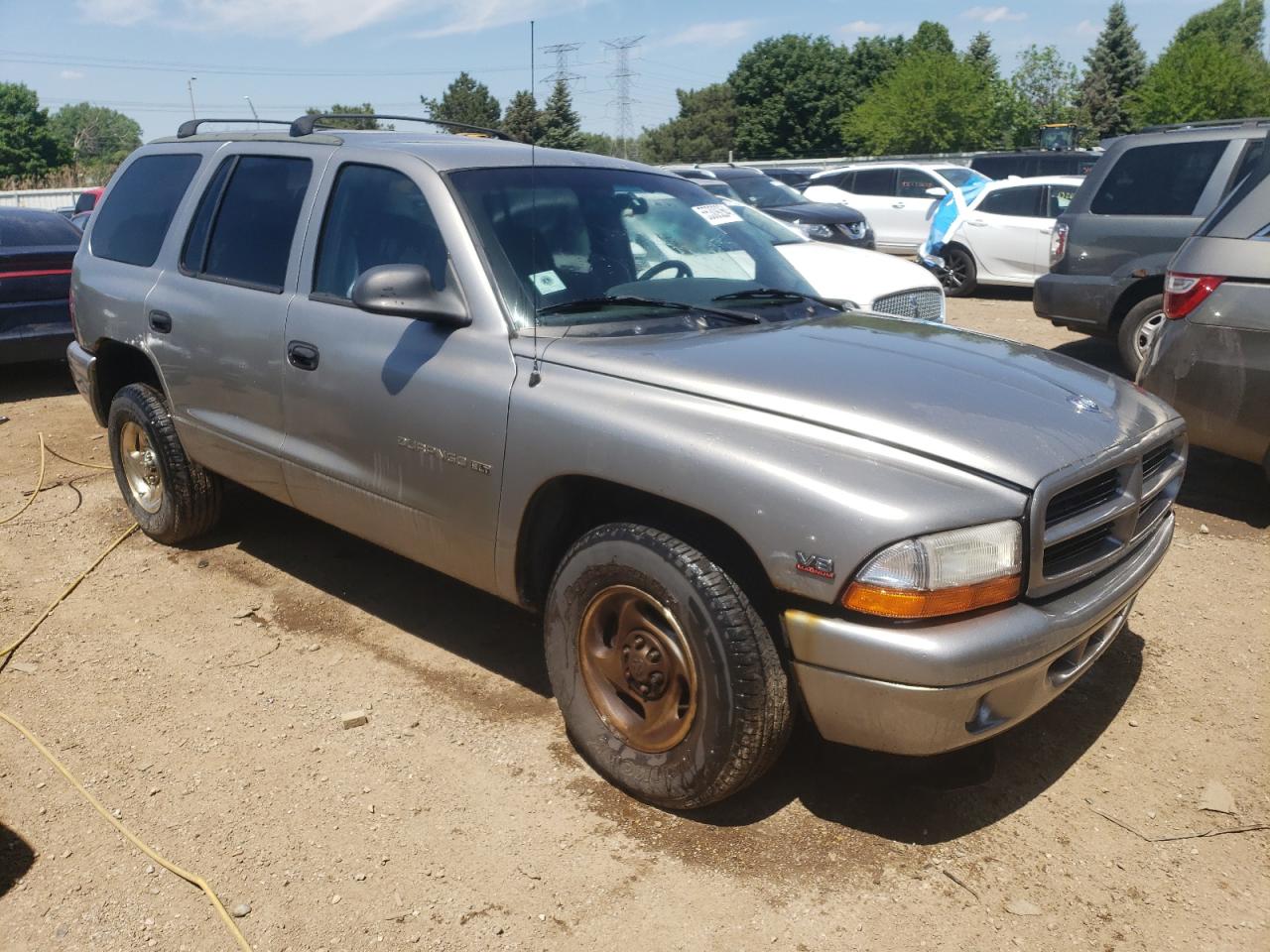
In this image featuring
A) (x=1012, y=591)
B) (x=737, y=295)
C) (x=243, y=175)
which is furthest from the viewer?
(x=243, y=175)

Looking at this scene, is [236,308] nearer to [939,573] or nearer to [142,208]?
[142,208]

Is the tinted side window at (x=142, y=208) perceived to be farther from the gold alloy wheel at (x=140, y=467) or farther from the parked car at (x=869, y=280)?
the parked car at (x=869, y=280)

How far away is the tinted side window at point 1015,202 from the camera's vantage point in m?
13.0

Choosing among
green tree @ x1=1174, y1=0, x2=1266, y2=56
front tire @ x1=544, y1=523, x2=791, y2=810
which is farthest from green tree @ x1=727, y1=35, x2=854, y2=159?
front tire @ x1=544, y1=523, x2=791, y2=810

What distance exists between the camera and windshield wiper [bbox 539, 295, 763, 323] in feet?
10.9

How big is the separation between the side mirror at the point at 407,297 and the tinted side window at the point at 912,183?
51.9 feet

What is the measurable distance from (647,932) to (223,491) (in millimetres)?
3349

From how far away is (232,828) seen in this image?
300cm

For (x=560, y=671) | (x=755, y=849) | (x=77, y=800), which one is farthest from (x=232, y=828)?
(x=755, y=849)

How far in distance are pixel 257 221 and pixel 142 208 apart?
1.09m

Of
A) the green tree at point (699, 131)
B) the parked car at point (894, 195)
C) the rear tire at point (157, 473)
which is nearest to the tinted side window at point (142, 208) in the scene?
the rear tire at point (157, 473)

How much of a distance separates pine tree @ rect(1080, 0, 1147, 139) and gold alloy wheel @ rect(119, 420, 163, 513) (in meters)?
66.0

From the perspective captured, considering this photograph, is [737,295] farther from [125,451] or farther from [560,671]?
[125,451]

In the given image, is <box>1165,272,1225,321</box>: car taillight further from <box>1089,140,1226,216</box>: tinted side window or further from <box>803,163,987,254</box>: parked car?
<box>803,163,987,254</box>: parked car
